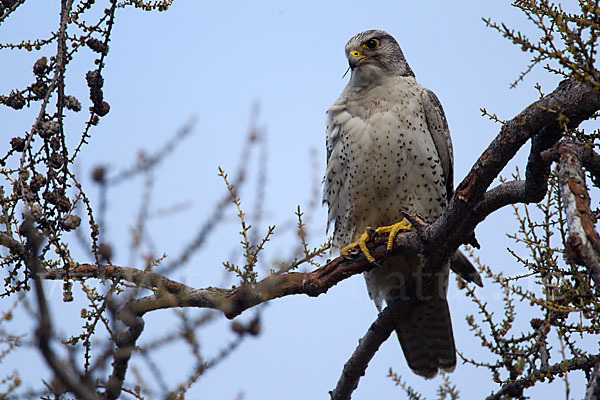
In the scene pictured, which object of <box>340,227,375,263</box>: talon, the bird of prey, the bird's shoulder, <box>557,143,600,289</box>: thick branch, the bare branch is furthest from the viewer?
the bird's shoulder

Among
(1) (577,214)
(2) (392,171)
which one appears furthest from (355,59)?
(1) (577,214)

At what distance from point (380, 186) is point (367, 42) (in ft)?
4.61

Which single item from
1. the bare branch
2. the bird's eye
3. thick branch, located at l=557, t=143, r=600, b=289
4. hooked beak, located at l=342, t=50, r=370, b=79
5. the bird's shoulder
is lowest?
the bare branch

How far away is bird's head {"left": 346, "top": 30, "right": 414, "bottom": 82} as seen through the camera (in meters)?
5.05

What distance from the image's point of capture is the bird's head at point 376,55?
5.05m

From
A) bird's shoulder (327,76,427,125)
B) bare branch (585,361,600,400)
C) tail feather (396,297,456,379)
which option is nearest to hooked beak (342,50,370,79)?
bird's shoulder (327,76,427,125)

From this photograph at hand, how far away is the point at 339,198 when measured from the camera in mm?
4797

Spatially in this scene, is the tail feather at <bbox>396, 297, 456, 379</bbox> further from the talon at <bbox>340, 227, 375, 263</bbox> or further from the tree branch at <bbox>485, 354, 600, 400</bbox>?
the tree branch at <bbox>485, 354, 600, 400</bbox>

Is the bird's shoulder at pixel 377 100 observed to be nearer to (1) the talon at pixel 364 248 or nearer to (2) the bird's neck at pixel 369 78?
(2) the bird's neck at pixel 369 78

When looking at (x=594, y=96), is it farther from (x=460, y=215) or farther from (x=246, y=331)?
(x=246, y=331)

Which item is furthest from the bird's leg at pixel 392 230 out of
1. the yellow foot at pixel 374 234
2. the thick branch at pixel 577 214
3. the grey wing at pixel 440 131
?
the thick branch at pixel 577 214

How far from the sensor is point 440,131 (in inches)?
187

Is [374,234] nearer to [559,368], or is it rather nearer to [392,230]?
[392,230]

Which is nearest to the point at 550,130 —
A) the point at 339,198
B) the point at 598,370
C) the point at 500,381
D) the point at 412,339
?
the point at 598,370
